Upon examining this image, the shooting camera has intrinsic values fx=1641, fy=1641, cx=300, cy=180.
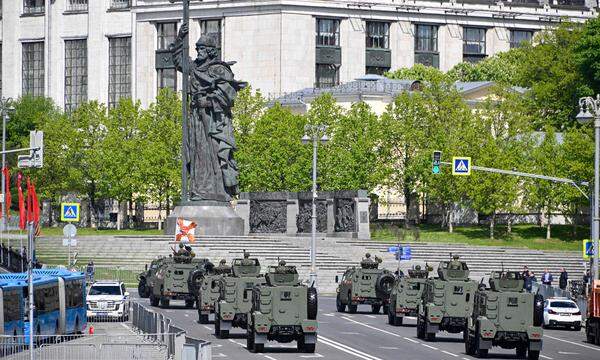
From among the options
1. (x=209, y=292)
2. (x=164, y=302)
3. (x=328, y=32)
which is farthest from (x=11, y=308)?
(x=328, y=32)

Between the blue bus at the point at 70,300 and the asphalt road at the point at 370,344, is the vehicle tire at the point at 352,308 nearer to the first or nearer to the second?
the asphalt road at the point at 370,344

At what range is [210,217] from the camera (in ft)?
319

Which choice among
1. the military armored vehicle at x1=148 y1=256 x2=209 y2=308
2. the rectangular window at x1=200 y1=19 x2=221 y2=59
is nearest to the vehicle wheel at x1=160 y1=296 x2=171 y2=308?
the military armored vehicle at x1=148 y1=256 x2=209 y2=308

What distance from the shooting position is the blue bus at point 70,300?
50.8 meters

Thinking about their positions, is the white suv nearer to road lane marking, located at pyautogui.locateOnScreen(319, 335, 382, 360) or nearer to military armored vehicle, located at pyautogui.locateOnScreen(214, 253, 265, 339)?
military armored vehicle, located at pyautogui.locateOnScreen(214, 253, 265, 339)

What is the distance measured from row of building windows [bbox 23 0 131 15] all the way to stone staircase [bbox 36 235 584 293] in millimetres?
57097

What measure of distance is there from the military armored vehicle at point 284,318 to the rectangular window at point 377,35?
100 meters

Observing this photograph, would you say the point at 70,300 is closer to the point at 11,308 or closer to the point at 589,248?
the point at 11,308

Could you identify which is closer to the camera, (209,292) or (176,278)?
(209,292)

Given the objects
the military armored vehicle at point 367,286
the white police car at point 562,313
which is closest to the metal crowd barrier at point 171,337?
the military armored vehicle at point 367,286

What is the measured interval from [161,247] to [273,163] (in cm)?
2036

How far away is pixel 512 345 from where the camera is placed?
47688 mm

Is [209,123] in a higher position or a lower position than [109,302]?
higher

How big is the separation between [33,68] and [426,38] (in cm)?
3807
